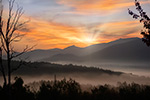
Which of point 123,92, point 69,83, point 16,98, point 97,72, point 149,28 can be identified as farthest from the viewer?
point 97,72

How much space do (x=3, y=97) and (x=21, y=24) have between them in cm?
409

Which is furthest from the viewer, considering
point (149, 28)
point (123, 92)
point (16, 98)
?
point (123, 92)

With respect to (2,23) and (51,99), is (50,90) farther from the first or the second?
(2,23)

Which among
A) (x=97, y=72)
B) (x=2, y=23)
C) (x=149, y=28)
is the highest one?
(x=2, y=23)

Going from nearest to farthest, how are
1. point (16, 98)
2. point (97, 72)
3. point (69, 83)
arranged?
point (16, 98) < point (69, 83) < point (97, 72)

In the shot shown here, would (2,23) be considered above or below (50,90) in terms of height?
above

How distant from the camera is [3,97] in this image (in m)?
10.4

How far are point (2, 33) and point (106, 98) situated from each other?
7.00 m

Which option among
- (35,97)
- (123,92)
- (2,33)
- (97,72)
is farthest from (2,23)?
(97,72)

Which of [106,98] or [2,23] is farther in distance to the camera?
[106,98]

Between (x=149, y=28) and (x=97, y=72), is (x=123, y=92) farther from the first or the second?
(x=97, y=72)

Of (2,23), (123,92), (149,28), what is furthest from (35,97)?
(149,28)

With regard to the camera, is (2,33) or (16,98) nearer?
(2,33)

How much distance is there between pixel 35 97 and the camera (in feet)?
37.7
